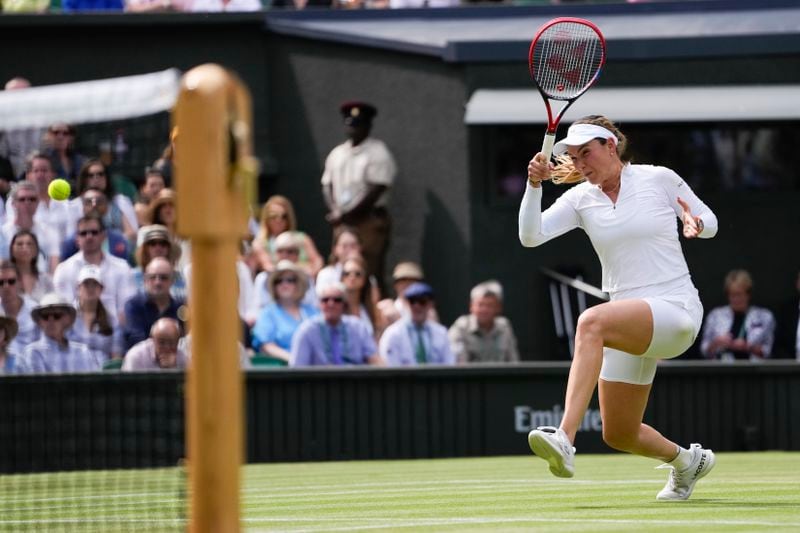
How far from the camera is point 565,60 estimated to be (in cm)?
879

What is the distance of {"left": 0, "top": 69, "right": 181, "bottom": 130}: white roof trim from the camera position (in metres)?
10.6

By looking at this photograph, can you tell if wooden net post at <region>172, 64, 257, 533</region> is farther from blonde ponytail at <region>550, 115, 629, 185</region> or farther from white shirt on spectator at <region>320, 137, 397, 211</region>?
white shirt on spectator at <region>320, 137, 397, 211</region>

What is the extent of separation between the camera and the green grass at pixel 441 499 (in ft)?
21.4

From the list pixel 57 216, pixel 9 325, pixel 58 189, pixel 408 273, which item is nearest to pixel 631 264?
pixel 58 189

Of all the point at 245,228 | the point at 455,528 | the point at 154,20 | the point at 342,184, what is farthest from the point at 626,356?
the point at 154,20

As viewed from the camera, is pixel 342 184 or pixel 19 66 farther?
pixel 19 66

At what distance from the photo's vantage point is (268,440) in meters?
12.8

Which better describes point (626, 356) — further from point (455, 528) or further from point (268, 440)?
point (268, 440)

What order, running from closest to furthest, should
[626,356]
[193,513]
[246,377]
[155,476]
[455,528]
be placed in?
[193,513] → [455,528] → [626,356] → [155,476] → [246,377]

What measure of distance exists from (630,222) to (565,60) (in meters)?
1.58

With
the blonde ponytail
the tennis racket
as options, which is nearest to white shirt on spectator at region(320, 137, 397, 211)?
the tennis racket

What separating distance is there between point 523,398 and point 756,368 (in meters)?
1.82

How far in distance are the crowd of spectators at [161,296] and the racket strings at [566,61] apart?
145 inches

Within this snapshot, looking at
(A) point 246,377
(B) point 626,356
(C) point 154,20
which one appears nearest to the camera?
(B) point 626,356
